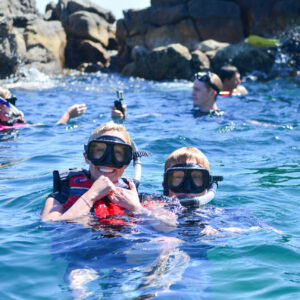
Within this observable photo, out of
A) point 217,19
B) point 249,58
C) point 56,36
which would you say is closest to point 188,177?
point 249,58

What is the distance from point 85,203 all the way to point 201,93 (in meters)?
5.96

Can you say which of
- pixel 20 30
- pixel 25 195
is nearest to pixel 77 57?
pixel 20 30

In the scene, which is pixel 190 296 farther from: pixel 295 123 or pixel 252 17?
pixel 252 17

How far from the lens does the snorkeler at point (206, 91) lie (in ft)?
29.1

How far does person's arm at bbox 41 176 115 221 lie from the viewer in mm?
3383

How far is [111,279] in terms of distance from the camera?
2758mm

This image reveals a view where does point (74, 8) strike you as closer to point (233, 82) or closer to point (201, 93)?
point (233, 82)

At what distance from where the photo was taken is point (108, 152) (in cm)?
355

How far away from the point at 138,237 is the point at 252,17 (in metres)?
20.0

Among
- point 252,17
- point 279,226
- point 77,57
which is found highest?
point 252,17

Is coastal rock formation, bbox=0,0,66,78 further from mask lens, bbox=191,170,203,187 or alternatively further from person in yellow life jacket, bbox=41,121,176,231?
mask lens, bbox=191,170,203,187

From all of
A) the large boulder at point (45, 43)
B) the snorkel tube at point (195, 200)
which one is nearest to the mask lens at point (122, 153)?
the snorkel tube at point (195, 200)

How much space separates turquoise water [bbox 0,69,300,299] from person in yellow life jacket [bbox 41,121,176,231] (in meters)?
0.12

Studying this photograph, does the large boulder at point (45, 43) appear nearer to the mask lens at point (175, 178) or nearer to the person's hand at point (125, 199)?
the mask lens at point (175, 178)
